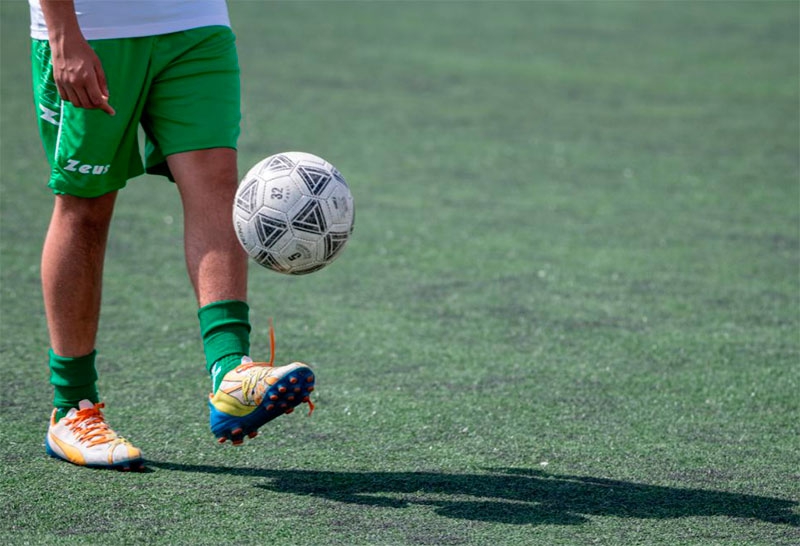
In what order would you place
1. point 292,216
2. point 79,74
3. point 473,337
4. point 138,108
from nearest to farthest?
point 79,74, point 292,216, point 138,108, point 473,337

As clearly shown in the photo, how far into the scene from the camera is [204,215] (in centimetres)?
352

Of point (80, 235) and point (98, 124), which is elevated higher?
point (98, 124)

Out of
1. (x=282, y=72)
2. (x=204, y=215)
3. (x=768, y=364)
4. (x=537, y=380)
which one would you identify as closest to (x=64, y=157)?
(x=204, y=215)

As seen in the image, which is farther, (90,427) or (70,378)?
(70,378)

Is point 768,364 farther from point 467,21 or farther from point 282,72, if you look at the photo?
point 467,21

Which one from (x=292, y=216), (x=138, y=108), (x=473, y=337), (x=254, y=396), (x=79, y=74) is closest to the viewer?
(x=254, y=396)

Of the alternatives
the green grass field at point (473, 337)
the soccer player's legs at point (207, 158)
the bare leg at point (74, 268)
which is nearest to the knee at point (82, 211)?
the bare leg at point (74, 268)

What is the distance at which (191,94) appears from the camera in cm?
351

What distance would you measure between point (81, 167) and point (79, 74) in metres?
0.31

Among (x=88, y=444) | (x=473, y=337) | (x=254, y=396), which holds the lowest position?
(x=473, y=337)

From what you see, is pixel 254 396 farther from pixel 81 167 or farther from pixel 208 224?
pixel 81 167

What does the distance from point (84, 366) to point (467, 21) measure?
12147 millimetres

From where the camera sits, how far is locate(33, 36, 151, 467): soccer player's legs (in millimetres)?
3439

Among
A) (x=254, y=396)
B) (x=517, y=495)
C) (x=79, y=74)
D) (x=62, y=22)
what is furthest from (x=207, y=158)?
(x=517, y=495)
